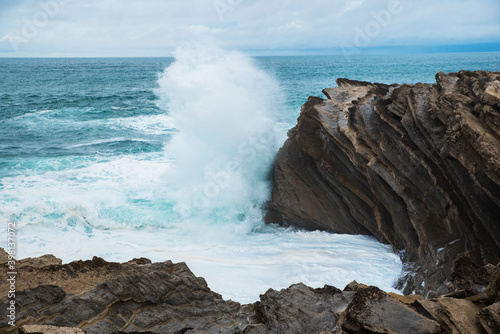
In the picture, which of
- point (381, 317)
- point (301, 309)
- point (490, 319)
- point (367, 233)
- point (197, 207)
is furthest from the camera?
point (197, 207)

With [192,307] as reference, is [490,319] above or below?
above

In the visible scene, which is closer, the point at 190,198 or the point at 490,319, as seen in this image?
the point at 490,319

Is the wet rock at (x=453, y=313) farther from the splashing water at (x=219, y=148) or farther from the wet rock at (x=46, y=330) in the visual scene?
the splashing water at (x=219, y=148)

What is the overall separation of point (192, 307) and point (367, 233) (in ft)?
17.9

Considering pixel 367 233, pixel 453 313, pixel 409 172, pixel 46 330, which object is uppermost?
pixel 409 172

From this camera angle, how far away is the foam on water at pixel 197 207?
7.80 m

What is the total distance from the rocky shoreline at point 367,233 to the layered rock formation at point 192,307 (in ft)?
0.04

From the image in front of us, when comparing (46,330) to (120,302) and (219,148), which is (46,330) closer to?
(120,302)

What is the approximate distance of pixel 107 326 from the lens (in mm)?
4055

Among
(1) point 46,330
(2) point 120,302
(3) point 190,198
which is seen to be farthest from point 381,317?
(3) point 190,198

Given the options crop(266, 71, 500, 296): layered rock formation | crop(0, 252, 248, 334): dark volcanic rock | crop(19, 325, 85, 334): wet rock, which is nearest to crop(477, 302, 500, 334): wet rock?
crop(266, 71, 500, 296): layered rock formation

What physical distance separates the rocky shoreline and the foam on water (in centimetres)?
80

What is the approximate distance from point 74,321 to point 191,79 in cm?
1225

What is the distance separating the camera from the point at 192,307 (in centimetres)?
460
